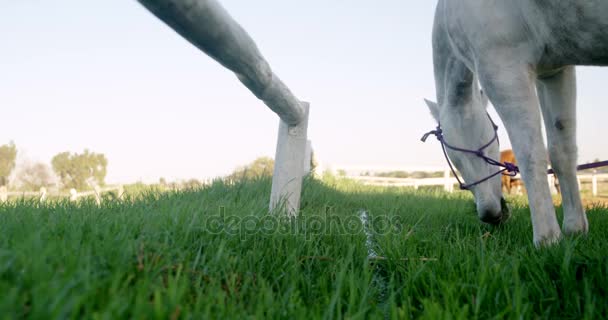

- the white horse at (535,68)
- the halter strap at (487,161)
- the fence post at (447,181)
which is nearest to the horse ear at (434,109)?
the halter strap at (487,161)

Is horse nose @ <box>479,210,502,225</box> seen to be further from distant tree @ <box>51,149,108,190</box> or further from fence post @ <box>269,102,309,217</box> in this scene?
distant tree @ <box>51,149,108,190</box>

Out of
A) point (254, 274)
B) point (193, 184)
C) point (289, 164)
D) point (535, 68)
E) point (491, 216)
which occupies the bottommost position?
point (254, 274)

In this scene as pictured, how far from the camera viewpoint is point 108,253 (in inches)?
48.5

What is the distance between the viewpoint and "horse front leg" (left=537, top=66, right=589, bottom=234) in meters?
2.72

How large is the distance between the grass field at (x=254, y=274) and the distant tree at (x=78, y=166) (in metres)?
43.1

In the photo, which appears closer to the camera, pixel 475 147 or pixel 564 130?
pixel 564 130

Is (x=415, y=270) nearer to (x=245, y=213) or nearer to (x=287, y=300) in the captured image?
(x=287, y=300)

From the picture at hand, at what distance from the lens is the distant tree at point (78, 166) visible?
41281 millimetres

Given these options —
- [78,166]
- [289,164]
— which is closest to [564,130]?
[289,164]

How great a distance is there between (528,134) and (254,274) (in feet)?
5.56

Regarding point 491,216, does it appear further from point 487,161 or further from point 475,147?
point 475,147

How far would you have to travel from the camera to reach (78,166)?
44344 mm

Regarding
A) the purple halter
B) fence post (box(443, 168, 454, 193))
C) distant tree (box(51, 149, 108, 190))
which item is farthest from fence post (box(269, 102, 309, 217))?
distant tree (box(51, 149, 108, 190))

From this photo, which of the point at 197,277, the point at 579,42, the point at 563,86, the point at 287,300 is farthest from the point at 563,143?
the point at 197,277
